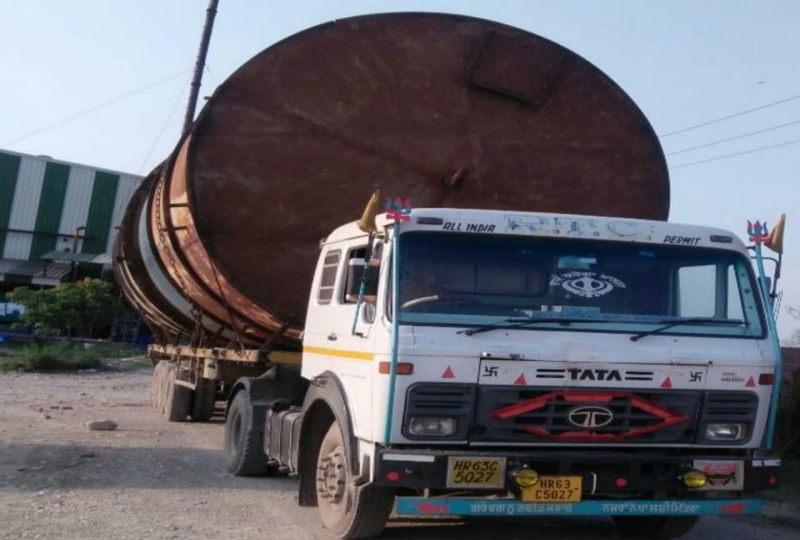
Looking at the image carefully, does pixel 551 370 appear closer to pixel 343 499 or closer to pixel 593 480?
pixel 593 480

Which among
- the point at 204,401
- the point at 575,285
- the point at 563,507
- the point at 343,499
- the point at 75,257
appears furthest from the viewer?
the point at 75,257

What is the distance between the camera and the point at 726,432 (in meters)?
6.37

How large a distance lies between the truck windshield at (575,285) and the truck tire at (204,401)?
667 cm

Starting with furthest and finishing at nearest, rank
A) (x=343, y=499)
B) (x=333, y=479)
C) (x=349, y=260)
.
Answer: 1. (x=349, y=260)
2. (x=333, y=479)
3. (x=343, y=499)

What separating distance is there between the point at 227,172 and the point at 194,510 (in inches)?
110

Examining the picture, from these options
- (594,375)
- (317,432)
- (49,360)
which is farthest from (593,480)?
(49,360)

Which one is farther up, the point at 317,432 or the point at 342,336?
the point at 342,336

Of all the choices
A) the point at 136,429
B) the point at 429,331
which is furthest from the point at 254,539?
the point at 136,429

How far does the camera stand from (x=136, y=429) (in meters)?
13.2

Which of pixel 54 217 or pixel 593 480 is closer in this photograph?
pixel 593 480

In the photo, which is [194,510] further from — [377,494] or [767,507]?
[767,507]

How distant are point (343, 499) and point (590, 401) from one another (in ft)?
5.72

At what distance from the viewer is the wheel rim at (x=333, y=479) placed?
672 cm

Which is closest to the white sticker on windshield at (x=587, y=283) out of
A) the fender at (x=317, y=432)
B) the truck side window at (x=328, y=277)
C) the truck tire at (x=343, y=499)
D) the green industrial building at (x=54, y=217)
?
the fender at (x=317, y=432)
